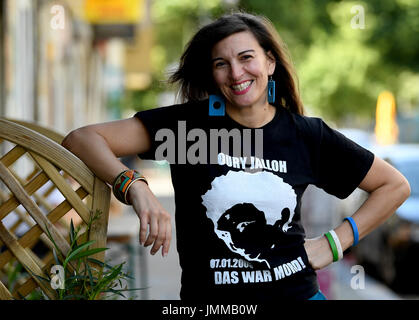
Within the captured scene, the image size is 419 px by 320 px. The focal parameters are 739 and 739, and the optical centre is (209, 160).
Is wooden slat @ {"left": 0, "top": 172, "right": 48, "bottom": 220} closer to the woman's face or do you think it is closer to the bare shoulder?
the bare shoulder

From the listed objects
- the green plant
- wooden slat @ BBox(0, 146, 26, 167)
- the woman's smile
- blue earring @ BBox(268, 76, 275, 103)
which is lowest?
the green plant

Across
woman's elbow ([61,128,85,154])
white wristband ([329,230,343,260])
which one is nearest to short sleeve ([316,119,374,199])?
white wristband ([329,230,343,260])

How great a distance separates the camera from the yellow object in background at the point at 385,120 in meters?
16.2

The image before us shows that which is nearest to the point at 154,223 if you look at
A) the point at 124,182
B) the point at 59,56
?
the point at 124,182

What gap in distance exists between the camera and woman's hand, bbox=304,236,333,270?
234 centimetres

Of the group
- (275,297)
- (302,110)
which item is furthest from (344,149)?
(275,297)

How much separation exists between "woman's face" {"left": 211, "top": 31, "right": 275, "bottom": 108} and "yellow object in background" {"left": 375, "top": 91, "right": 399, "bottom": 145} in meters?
13.8

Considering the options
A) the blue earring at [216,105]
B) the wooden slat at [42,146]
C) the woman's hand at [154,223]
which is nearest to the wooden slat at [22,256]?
the wooden slat at [42,146]

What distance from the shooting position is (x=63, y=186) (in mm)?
2074

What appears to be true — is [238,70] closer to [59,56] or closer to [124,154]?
[124,154]

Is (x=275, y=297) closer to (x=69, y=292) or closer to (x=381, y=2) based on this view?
(x=69, y=292)

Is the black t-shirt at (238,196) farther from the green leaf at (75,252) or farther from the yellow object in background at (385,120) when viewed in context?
the yellow object in background at (385,120)

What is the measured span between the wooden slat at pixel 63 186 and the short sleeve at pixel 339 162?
77 centimetres
